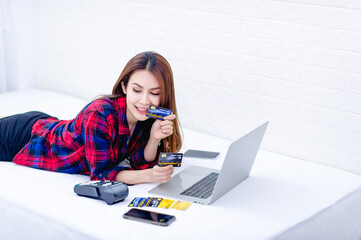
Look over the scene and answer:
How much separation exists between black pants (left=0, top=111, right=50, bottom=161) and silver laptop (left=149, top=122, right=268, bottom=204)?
692mm

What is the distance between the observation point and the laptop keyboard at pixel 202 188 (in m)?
2.06

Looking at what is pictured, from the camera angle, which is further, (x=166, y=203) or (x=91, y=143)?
(x=91, y=143)

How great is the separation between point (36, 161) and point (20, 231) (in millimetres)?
438

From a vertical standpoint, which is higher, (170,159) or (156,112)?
(156,112)

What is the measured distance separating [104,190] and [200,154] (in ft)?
2.34

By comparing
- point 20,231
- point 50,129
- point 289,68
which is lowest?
point 20,231

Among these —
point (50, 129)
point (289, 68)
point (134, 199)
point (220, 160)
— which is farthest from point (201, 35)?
point (134, 199)

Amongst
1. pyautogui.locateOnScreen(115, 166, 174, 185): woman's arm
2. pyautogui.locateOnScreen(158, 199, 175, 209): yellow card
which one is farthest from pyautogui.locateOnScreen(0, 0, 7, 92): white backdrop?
pyautogui.locateOnScreen(158, 199, 175, 209): yellow card

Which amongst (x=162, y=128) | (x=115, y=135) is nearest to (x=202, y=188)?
(x=162, y=128)

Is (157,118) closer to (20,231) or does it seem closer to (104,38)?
(20,231)

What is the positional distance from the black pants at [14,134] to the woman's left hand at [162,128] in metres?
0.58

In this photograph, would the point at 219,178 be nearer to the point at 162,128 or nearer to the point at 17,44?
the point at 162,128

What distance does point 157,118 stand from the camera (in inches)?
83.6

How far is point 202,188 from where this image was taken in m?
2.13
